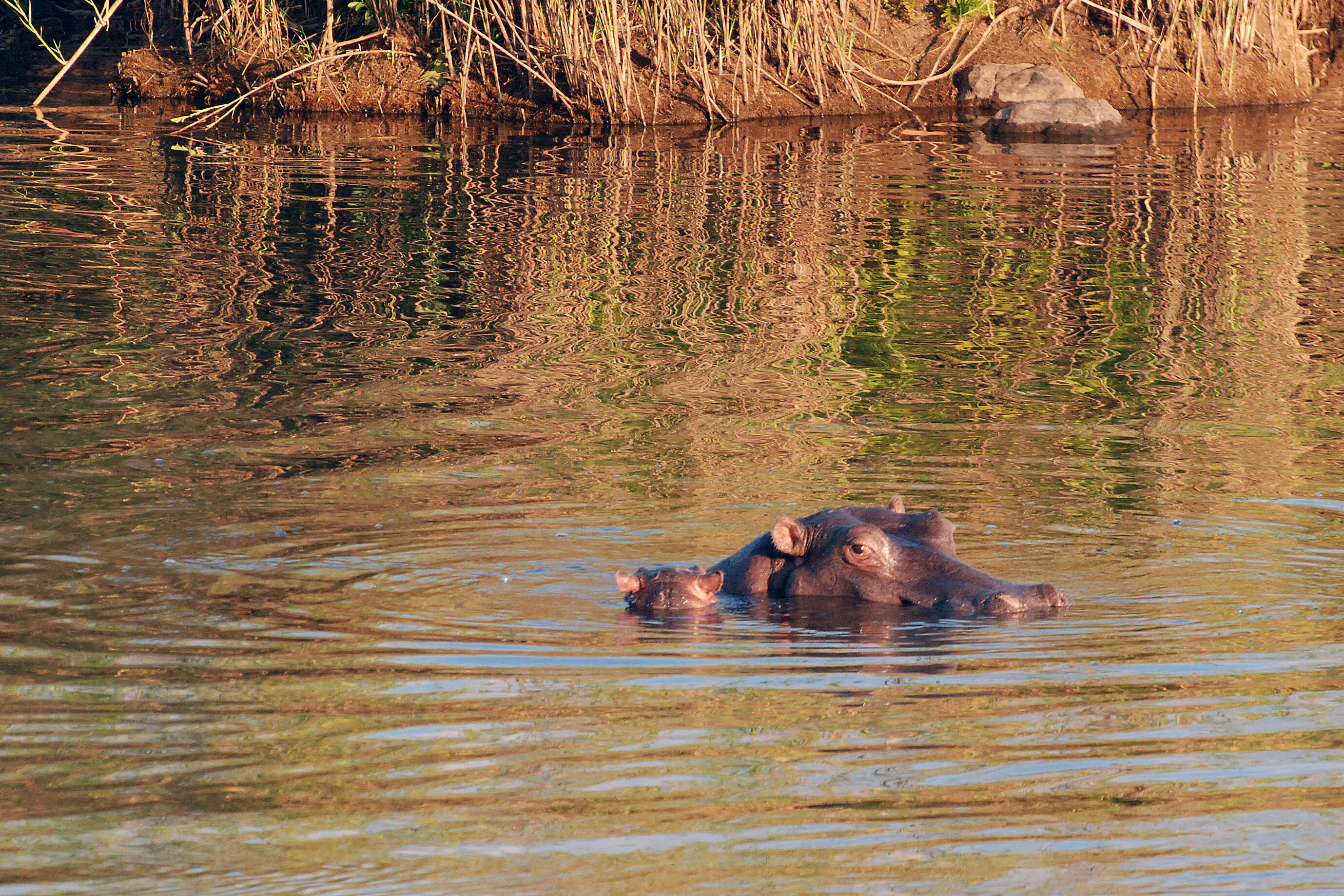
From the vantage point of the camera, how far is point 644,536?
7270mm

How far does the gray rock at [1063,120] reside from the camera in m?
22.3

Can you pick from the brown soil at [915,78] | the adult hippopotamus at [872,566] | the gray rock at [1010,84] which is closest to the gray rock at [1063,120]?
the gray rock at [1010,84]

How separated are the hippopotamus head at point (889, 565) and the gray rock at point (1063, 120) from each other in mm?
16759

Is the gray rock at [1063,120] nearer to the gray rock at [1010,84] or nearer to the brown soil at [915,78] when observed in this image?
the gray rock at [1010,84]

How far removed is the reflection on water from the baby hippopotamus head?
0.36 feet

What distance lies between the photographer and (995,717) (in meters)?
4.88

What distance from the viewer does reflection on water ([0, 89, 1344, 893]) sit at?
4.02m

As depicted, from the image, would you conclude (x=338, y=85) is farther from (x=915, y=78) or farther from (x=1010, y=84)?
(x=1010, y=84)

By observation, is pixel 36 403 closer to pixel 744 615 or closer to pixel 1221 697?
pixel 744 615

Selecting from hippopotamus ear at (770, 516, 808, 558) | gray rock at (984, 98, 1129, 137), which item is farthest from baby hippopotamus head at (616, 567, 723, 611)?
gray rock at (984, 98, 1129, 137)

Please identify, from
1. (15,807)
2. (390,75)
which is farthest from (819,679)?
(390,75)

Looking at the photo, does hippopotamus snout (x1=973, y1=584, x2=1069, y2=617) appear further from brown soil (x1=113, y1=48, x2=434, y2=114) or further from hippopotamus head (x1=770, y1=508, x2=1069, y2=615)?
brown soil (x1=113, y1=48, x2=434, y2=114)

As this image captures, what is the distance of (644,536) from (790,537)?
95cm

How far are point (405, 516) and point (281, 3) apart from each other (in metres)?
18.4
